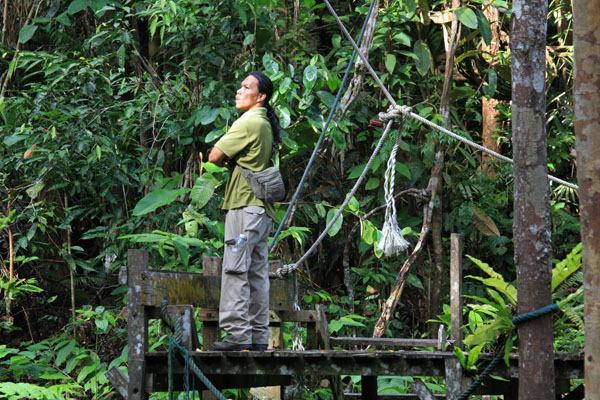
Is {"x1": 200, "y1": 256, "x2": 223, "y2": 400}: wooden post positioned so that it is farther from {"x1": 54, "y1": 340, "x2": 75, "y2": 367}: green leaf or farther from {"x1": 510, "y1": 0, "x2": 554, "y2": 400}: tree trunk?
{"x1": 510, "y1": 0, "x2": 554, "y2": 400}: tree trunk

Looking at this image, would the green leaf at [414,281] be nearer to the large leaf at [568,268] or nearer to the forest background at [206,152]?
the forest background at [206,152]

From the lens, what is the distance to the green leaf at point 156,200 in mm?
7367

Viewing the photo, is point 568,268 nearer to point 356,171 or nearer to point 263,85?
point 263,85

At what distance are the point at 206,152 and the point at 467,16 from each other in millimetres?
2905

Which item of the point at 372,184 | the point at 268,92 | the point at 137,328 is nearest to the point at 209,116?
the point at 372,184

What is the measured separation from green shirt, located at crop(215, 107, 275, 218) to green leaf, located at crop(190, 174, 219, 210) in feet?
7.36

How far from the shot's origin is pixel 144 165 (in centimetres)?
822

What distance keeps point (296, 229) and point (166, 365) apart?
2807 millimetres

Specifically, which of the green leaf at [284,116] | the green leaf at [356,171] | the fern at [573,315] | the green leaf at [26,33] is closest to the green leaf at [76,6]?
the green leaf at [26,33]

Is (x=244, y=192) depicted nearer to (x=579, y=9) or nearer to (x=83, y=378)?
(x=579, y=9)

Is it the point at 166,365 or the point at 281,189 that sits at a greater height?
the point at 281,189

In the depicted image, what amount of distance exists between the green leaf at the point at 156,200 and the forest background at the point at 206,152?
0.03 m

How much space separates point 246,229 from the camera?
4734 mm

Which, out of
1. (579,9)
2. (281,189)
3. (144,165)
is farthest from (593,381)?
(144,165)
